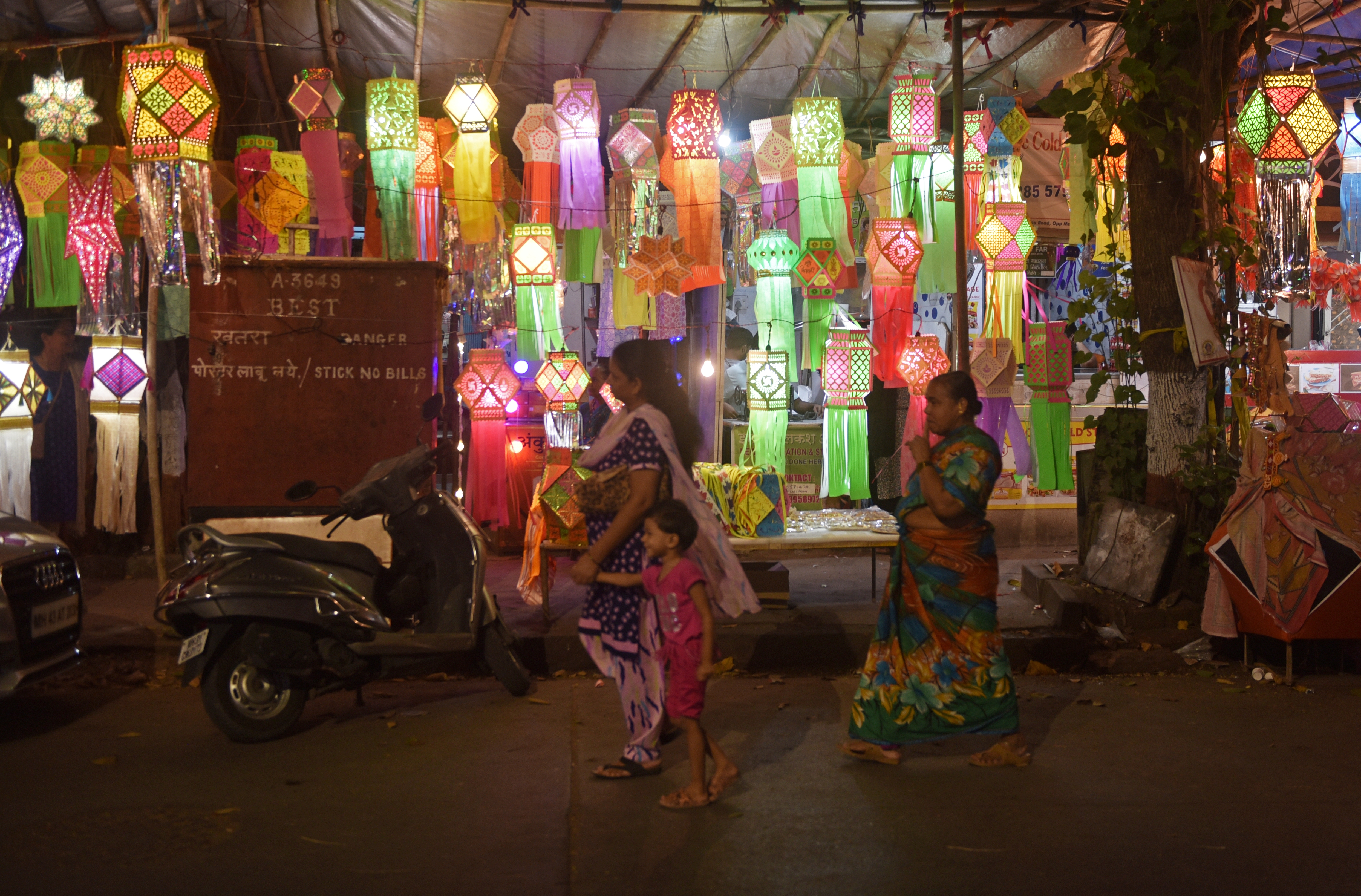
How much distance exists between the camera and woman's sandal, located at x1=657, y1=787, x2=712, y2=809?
11.7ft

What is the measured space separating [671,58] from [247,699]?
5688 millimetres

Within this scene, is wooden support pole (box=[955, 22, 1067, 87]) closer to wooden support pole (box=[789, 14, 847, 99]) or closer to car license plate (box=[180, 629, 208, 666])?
wooden support pole (box=[789, 14, 847, 99])

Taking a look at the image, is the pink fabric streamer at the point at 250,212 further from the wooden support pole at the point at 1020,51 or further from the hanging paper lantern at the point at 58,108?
the wooden support pole at the point at 1020,51

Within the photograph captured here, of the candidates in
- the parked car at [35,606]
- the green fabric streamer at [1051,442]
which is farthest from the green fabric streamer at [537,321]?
the green fabric streamer at [1051,442]

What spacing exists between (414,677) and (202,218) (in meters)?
2.76

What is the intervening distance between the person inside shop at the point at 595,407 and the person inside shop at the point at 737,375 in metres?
1.07

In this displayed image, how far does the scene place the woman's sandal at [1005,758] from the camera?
401cm

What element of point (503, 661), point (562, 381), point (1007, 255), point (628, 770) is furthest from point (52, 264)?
point (1007, 255)

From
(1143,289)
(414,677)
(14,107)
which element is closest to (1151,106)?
(1143,289)

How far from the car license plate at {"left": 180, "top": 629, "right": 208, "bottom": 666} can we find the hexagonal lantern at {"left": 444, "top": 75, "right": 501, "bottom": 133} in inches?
152

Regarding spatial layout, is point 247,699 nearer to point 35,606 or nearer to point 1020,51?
point 35,606

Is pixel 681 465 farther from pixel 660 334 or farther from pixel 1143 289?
pixel 660 334

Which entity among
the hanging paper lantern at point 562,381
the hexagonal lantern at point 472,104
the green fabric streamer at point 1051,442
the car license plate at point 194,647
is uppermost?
the hexagonal lantern at point 472,104

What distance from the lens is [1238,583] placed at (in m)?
5.28
